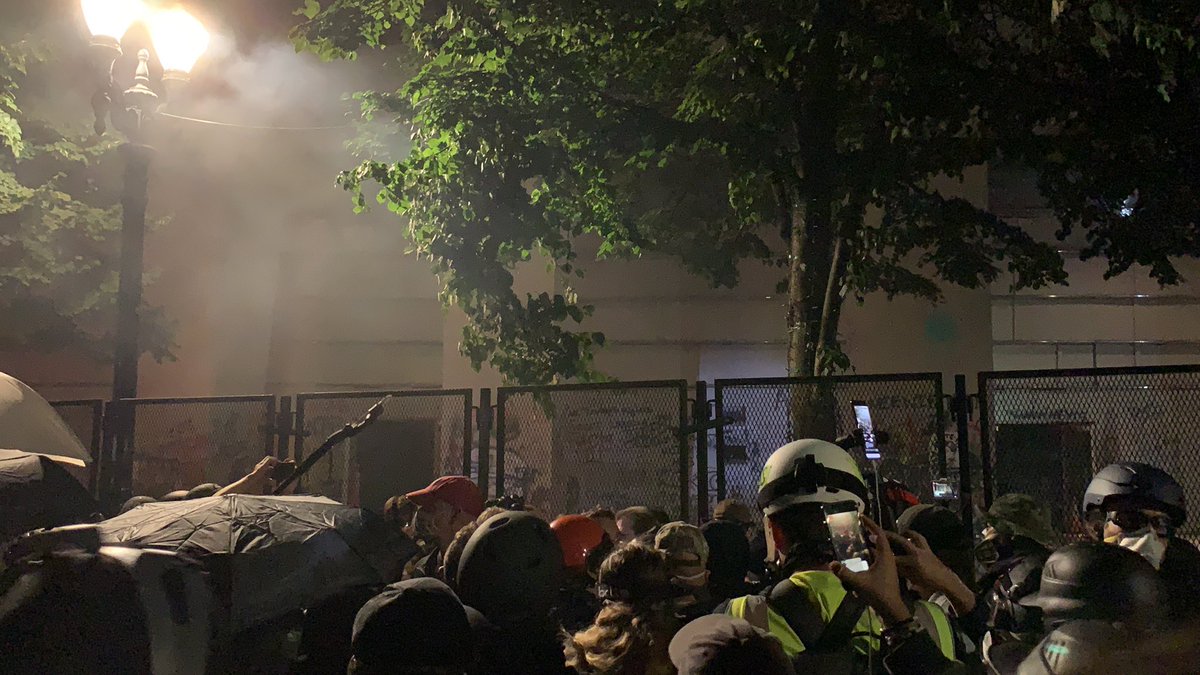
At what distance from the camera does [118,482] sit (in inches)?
352

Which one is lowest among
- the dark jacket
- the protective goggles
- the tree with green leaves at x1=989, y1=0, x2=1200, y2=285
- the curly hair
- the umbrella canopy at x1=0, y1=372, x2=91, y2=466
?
the curly hair

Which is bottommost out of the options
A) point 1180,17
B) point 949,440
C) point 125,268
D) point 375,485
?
point 375,485

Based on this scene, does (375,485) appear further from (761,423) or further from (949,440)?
(949,440)

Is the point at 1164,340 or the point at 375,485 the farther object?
the point at 1164,340

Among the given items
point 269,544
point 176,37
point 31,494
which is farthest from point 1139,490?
point 176,37

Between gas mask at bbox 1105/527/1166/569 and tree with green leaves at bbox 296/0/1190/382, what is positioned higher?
tree with green leaves at bbox 296/0/1190/382

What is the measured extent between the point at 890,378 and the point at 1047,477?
47.6 inches

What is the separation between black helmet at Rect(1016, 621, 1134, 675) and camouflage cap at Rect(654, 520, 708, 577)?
4.85 feet

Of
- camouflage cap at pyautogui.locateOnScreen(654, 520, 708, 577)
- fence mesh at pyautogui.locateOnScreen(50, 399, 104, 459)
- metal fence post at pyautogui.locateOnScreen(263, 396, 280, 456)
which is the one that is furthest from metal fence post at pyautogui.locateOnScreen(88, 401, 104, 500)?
camouflage cap at pyautogui.locateOnScreen(654, 520, 708, 577)

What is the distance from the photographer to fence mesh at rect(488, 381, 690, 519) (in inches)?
265

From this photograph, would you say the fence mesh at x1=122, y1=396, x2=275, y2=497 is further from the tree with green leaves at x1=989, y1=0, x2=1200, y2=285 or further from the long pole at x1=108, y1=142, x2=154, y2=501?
the tree with green leaves at x1=989, y1=0, x2=1200, y2=285

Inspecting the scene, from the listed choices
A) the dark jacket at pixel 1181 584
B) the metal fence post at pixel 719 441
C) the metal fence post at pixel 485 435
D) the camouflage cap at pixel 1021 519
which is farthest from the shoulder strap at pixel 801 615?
the metal fence post at pixel 485 435

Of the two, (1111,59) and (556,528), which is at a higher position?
(1111,59)

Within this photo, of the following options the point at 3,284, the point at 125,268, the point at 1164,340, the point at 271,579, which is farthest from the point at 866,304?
the point at 3,284
